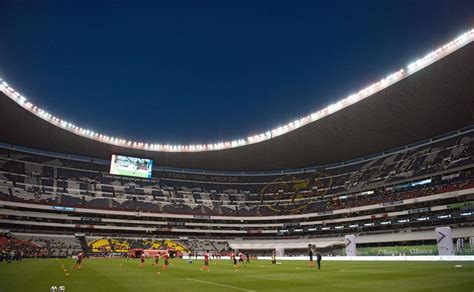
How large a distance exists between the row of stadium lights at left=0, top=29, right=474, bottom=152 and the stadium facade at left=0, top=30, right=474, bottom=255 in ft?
0.63

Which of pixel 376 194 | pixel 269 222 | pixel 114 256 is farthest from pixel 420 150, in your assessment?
pixel 114 256

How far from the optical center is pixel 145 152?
72.6 meters

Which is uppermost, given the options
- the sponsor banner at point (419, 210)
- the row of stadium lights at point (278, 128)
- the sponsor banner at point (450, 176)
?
the row of stadium lights at point (278, 128)

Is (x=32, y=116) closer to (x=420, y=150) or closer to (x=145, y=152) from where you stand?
(x=145, y=152)

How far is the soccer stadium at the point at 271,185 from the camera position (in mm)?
46375

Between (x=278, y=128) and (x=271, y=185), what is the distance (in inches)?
1181

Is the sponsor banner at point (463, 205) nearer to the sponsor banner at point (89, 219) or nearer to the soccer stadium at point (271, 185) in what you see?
the soccer stadium at point (271, 185)

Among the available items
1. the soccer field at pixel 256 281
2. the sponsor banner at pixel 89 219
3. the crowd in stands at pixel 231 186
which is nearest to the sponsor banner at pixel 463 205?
the crowd in stands at pixel 231 186

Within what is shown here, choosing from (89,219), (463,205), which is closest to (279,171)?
(463,205)

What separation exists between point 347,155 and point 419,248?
30.9 m

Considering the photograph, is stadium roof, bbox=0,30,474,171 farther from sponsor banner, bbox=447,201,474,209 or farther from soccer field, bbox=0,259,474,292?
soccer field, bbox=0,259,474,292

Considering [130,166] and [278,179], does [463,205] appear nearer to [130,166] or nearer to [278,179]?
[278,179]

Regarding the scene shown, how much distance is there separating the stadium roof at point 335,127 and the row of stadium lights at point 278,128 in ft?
0.40

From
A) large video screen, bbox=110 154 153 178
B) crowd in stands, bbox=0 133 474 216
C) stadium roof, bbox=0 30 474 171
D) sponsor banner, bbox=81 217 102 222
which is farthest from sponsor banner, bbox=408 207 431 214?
sponsor banner, bbox=81 217 102 222
